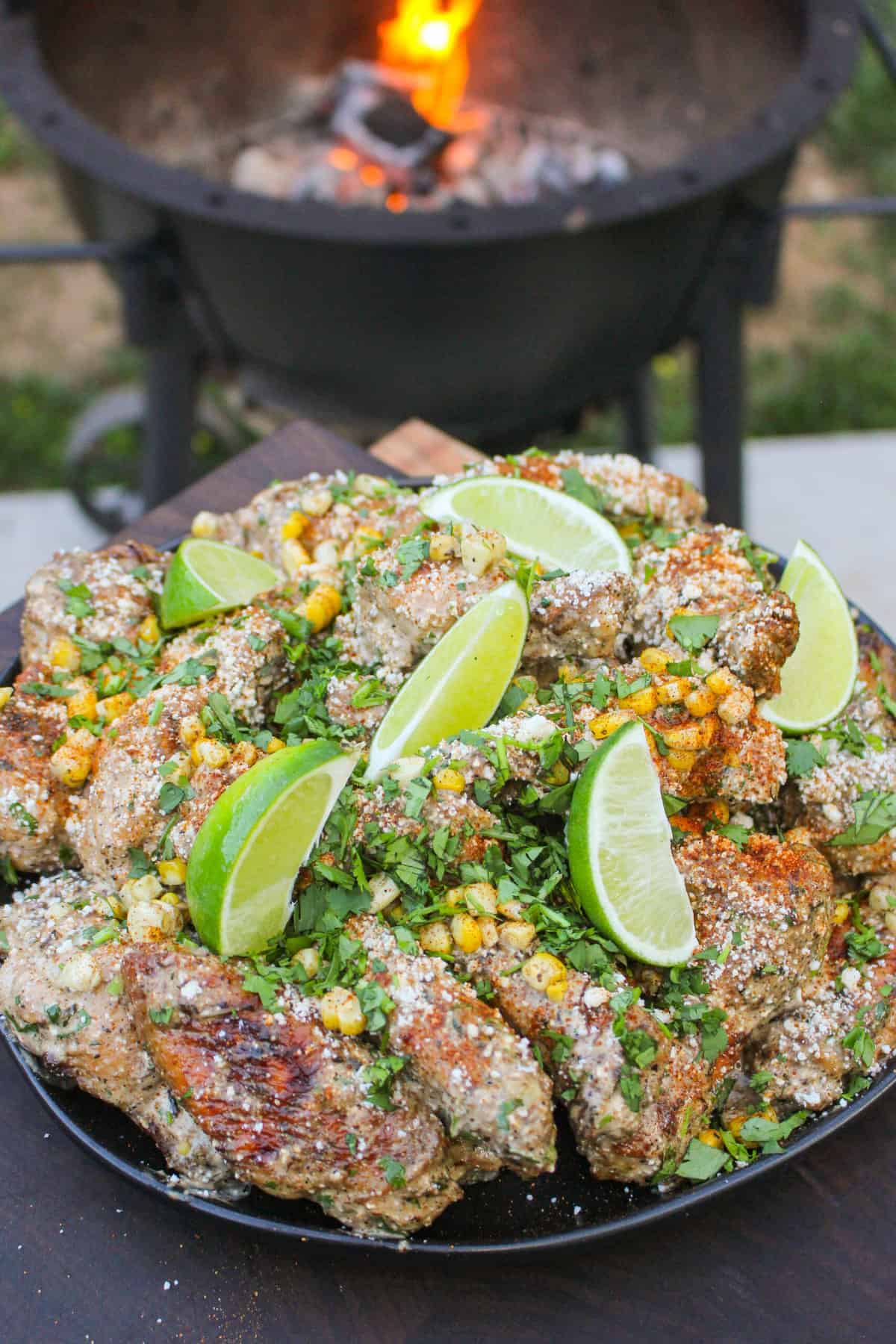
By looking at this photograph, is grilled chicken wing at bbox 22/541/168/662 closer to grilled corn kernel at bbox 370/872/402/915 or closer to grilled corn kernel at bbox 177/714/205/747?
grilled corn kernel at bbox 177/714/205/747

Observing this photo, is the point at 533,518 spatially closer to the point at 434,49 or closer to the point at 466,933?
the point at 466,933

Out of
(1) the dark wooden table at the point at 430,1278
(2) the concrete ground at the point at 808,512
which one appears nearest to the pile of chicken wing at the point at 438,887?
(1) the dark wooden table at the point at 430,1278

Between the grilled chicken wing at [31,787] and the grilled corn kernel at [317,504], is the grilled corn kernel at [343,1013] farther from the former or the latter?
the grilled corn kernel at [317,504]

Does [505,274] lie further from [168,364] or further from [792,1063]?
[792,1063]

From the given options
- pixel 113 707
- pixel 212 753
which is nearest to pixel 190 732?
pixel 212 753

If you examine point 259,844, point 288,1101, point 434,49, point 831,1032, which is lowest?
point 831,1032
